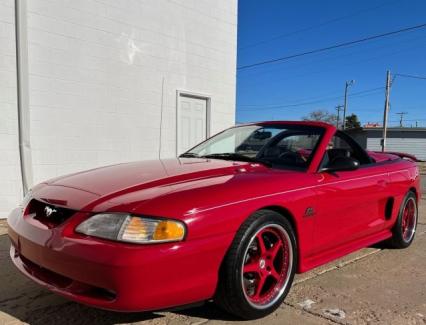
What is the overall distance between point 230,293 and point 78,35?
17.8 ft

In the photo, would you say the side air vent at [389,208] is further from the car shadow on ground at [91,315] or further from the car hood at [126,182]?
the car shadow on ground at [91,315]

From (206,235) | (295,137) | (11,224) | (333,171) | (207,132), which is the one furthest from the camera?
(207,132)

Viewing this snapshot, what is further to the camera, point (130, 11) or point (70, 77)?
point (130, 11)

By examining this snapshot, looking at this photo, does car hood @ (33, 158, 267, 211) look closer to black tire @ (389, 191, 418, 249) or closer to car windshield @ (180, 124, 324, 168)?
car windshield @ (180, 124, 324, 168)

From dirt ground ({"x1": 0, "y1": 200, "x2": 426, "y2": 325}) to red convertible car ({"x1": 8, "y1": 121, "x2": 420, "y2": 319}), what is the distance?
25 cm

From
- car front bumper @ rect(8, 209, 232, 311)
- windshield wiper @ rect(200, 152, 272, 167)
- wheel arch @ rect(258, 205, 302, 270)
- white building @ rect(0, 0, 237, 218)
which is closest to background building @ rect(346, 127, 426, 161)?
white building @ rect(0, 0, 237, 218)

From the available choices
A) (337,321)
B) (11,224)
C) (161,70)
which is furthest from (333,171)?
(161,70)

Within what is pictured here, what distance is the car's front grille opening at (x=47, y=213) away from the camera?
2576 millimetres

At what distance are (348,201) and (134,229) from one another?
203 cm

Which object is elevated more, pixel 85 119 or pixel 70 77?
pixel 70 77

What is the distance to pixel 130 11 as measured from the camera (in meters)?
7.31

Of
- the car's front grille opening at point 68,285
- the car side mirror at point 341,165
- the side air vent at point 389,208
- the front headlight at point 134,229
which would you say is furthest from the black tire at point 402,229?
the car's front grille opening at point 68,285

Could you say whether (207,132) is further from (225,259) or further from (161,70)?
(225,259)

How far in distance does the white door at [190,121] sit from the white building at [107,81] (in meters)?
0.02
